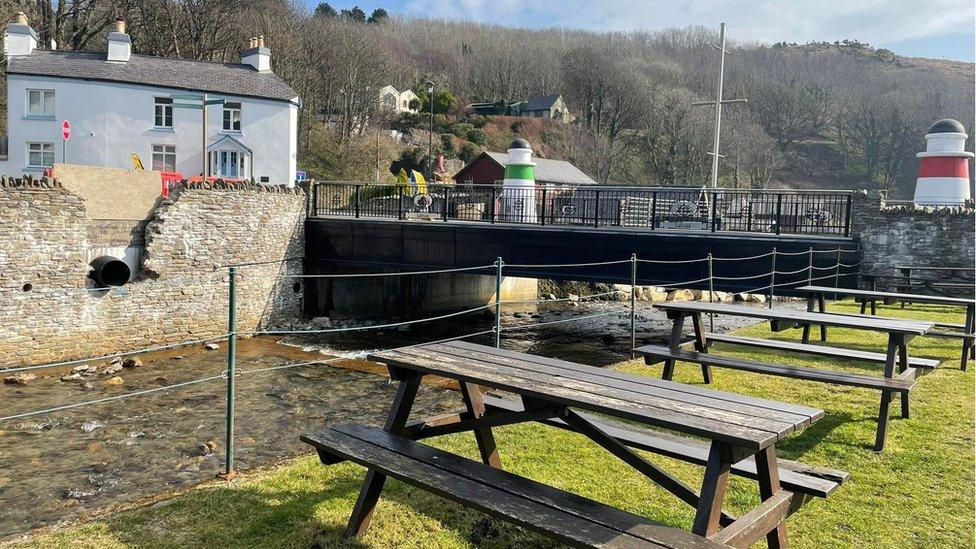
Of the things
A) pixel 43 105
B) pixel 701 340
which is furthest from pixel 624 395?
pixel 43 105

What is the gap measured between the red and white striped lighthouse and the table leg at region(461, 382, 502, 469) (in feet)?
65.1

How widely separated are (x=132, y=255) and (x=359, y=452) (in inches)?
651

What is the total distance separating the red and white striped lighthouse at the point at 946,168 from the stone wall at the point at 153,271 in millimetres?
18579

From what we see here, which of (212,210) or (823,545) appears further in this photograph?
(212,210)

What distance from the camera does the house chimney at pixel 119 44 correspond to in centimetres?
3150

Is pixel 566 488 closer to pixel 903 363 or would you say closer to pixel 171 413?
pixel 903 363

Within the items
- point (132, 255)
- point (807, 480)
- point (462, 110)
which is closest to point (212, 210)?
point (132, 255)

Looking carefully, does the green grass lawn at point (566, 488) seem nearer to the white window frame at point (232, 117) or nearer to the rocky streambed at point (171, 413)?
the rocky streambed at point (171, 413)

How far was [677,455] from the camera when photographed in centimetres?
377

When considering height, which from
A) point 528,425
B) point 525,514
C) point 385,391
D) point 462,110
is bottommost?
point 385,391

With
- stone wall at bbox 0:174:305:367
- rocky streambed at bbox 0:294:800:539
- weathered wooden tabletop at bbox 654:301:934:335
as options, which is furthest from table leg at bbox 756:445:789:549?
stone wall at bbox 0:174:305:367

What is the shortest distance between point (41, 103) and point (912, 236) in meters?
33.1

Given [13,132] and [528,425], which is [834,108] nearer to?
[13,132]

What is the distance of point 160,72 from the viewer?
107 ft
